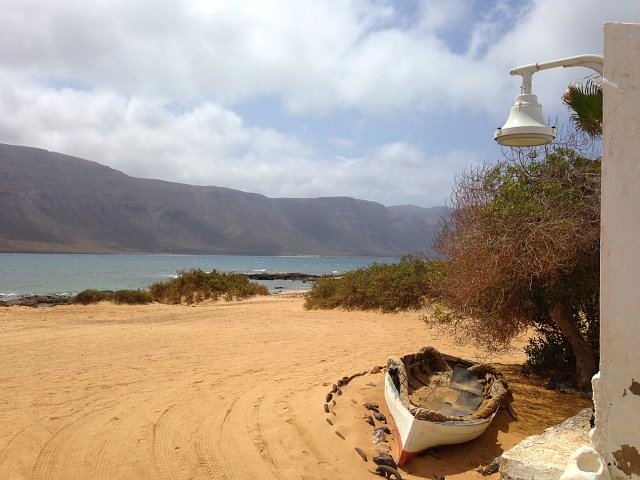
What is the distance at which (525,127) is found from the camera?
15.9 ft

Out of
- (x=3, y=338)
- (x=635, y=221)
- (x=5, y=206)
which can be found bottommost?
(x=3, y=338)

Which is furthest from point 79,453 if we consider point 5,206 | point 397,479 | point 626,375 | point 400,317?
point 5,206

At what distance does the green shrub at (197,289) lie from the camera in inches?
1093

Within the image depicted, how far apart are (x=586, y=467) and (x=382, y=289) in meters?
16.3

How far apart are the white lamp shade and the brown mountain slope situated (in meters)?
135

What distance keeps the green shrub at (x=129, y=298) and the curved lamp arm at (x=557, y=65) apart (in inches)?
944

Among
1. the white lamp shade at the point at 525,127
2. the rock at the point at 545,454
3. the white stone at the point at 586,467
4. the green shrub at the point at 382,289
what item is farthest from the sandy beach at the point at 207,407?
the green shrub at the point at 382,289

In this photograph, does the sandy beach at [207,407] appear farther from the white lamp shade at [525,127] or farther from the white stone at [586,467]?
the white lamp shade at [525,127]

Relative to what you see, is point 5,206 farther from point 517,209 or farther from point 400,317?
point 517,209

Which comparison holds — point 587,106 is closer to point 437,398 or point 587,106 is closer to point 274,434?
point 437,398

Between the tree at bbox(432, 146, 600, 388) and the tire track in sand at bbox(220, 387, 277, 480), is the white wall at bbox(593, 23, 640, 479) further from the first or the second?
the tire track in sand at bbox(220, 387, 277, 480)

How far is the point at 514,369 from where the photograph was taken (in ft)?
33.1

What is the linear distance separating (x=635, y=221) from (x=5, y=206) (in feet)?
488

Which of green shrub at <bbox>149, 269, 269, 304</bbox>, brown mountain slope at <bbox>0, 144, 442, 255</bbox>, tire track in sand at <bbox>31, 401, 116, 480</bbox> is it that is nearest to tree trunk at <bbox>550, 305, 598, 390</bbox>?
tire track in sand at <bbox>31, 401, 116, 480</bbox>
